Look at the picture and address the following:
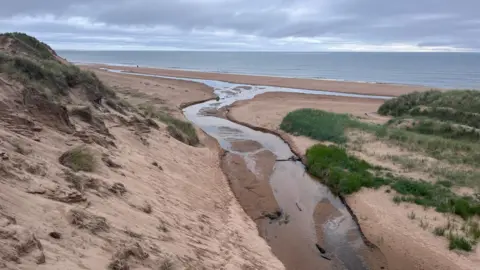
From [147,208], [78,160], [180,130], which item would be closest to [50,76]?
[78,160]

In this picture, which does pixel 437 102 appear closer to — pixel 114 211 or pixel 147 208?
pixel 147 208

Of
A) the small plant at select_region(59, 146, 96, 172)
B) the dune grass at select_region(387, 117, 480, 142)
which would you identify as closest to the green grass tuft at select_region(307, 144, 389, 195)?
the dune grass at select_region(387, 117, 480, 142)

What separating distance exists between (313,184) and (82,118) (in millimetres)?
10240

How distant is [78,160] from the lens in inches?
396

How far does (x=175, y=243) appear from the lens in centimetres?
881

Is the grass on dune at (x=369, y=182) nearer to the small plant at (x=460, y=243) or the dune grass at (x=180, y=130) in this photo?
the small plant at (x=460, y=243)

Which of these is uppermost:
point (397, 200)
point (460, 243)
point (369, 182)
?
point (369, 182)

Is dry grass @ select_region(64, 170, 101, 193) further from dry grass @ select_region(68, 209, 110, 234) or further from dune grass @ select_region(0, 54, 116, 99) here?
dune grass @ select_region(0, 54, 116, 99)

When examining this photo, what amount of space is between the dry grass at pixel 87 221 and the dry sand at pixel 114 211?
0.08 ft

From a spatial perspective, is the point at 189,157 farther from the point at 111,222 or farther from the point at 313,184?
the point at 111,222

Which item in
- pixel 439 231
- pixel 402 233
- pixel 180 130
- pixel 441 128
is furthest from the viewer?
pixel 441 128

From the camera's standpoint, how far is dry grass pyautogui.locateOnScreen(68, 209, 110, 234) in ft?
23.5

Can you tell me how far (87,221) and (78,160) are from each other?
3.11 metres

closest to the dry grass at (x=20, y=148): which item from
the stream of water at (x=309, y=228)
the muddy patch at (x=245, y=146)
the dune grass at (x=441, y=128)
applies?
the stream of water at (x=309, y=228)
